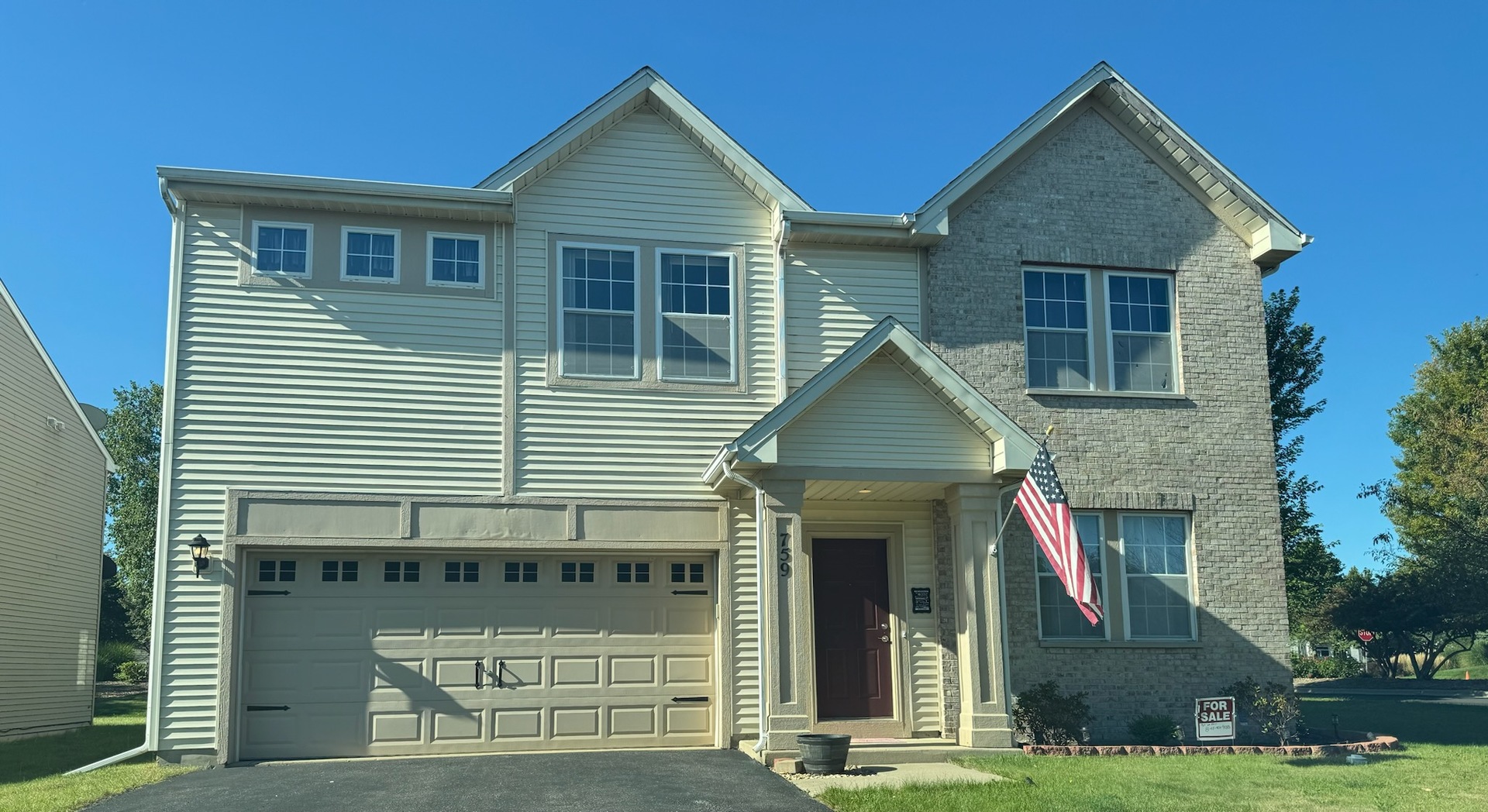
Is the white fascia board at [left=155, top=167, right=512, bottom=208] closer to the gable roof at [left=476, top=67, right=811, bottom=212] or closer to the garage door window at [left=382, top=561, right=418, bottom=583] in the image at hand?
the gable roof at [left=476, top=67, right=811, bottom=212]

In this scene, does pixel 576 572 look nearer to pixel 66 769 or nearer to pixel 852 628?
pixel 852 628

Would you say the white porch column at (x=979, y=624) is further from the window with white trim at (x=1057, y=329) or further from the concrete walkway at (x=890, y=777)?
the window with white trim at (x=1057, y=329)

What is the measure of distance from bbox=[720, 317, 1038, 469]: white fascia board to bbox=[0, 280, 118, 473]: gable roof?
1290 centimetres

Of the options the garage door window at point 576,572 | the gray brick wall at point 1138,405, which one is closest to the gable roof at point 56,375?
the garage door window at point 576,572

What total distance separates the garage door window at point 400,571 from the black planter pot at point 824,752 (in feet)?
16.0

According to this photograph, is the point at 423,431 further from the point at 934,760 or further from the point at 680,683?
the point at 934,760

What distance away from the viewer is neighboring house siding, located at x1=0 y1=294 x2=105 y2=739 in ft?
59.1

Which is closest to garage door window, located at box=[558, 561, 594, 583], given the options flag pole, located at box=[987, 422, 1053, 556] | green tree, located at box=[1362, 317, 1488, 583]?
flag pole, located at box=[987, 422, 1053, 556]

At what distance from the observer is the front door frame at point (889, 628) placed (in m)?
13.9

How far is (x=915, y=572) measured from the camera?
47.2 feet

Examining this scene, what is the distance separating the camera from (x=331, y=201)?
13648mm

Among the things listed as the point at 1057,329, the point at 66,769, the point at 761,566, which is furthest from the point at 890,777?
the point at 66,769

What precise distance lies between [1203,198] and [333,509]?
11541 millimetres

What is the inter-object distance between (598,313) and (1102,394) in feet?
20.8
